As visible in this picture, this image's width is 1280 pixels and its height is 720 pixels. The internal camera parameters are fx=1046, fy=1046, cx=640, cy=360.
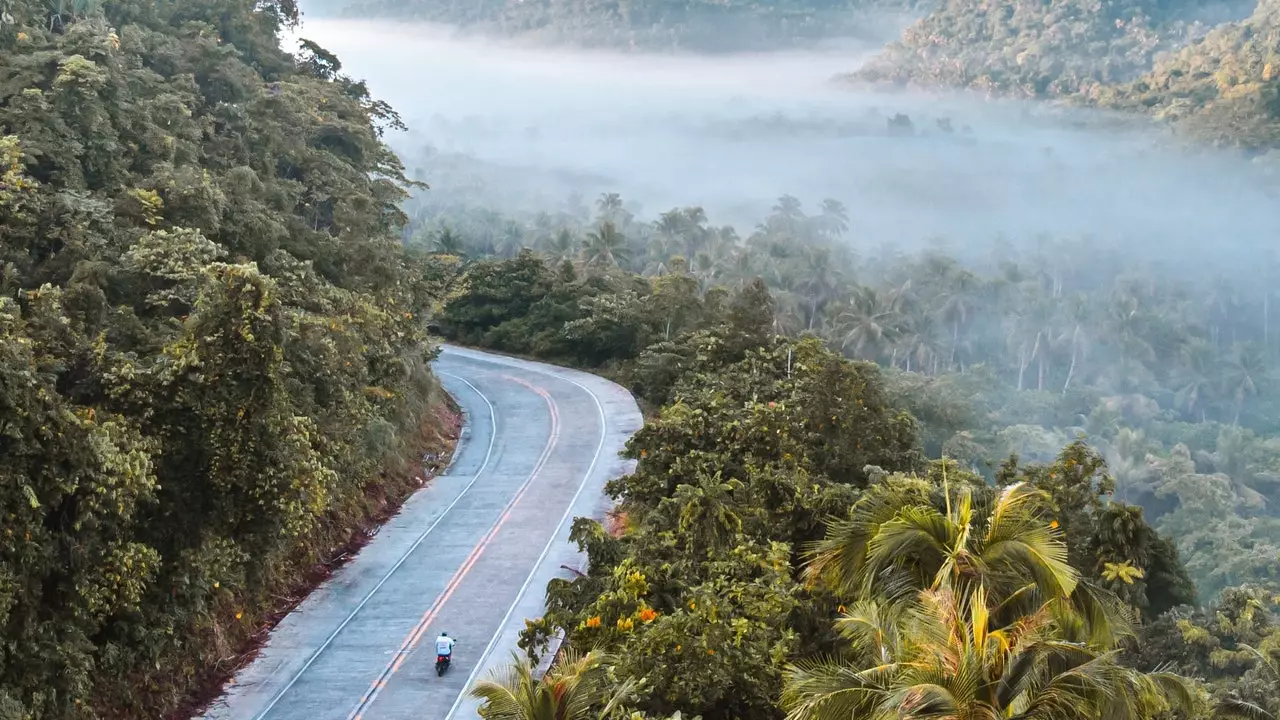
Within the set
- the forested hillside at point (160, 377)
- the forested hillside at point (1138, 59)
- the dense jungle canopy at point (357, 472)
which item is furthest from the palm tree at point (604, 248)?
the forested hillside at point (1138, 59)

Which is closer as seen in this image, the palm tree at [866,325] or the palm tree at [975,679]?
the palm tree at [975,679]

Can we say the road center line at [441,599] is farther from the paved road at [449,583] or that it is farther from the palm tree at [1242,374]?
the palm tree at [1242,374]

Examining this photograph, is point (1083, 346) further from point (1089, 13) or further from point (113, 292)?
point (1089, 13)

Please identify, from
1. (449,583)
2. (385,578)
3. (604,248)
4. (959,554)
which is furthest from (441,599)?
(604,248)

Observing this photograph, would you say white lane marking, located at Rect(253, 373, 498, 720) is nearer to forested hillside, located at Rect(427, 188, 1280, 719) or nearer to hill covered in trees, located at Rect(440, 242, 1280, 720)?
hill covered in trees, located at Rect(440, 242, 1280, 720)

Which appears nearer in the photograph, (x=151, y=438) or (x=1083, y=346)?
(x=151, y=438)

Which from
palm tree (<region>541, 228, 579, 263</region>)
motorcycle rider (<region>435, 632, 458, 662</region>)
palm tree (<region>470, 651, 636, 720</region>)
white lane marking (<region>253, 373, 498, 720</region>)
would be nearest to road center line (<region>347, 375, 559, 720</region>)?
motorcycle rider (<region>435, 632, 458, 662</region>)

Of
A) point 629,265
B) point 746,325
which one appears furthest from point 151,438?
point 629,265
